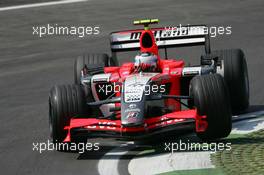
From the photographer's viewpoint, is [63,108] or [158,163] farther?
[63,108]

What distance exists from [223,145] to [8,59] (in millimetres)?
11713

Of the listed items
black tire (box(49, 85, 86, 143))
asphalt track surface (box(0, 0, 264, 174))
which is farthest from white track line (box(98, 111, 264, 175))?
black tire (box(49, 85, 86, 143))

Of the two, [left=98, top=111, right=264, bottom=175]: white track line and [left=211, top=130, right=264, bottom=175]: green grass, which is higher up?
[left=211, top=130, right=264, bottom=175]: green grass

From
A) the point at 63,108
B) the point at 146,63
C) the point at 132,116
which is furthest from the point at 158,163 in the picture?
the point at 146,63

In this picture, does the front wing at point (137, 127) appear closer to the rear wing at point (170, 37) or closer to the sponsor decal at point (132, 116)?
the sponsor decal at point (132, 116)

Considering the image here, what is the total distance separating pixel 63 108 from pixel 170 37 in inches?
130

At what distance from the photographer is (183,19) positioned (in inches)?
1012

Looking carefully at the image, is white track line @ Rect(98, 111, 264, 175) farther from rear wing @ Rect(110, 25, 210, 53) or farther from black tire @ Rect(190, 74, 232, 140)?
rear wing @ Rect(110, 25, 210, 53)

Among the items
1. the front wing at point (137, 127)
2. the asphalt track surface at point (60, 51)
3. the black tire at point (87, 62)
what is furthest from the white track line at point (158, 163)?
the black tire at point (87, 62)

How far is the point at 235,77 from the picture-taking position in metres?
14.1

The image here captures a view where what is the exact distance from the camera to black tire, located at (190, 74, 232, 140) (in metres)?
11.8

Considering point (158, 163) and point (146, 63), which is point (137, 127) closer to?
point (158, 163)

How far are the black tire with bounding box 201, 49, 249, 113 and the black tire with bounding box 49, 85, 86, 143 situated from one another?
261cm

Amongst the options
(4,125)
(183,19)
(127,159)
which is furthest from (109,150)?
(183,19)
